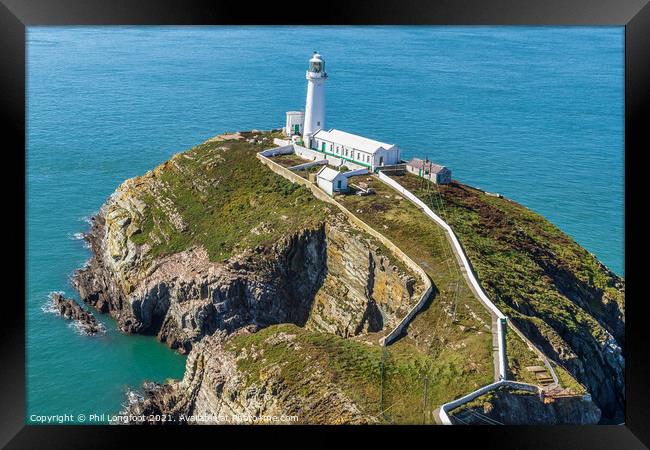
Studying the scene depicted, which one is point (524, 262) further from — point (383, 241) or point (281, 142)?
point (281, 142)

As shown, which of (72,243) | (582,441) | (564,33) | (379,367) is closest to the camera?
(582,441)

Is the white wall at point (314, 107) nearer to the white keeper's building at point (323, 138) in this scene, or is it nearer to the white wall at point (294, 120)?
the white keeper's building at point (323, 138)

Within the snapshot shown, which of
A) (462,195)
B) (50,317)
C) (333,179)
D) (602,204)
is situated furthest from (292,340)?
(602,204)

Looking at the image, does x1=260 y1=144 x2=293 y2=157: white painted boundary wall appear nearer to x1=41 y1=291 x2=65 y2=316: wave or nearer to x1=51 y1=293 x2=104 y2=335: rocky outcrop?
x1=51 y1=293 x2=104 y2=335: rocky outcrop

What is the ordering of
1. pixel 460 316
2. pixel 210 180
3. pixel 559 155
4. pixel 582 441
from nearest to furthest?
pixel 582 441, pixel 460 316, pixel 210 180, pixel 559 155

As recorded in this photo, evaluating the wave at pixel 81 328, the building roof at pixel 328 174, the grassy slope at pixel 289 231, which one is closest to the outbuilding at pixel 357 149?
the building roof at pixel 328 174

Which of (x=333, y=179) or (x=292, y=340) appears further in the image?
(x=333, y=179)
